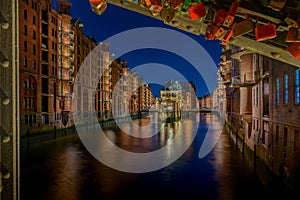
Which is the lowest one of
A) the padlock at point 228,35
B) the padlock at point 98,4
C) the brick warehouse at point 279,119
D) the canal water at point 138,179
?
the canal water at point 138,179

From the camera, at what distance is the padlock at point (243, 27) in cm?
375

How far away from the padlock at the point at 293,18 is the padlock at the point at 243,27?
489 millimetres

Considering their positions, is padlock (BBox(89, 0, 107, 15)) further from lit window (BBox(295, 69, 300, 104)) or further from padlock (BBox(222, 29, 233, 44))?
lit window (BBox(295, 69, 300, 104))

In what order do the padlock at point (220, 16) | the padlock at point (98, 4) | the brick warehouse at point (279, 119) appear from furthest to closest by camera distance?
the brick warehouse at point (279, 119) → the padlock at point (220, 16) → the padlock at point (98, 4)

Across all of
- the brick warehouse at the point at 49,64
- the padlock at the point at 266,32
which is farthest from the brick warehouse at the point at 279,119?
the brick warehouse at the point at 49,64

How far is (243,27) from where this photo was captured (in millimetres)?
3836

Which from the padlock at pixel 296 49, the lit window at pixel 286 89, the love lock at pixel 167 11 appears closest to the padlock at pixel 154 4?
the love lock at pixel 167 11

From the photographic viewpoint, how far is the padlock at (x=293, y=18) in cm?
342

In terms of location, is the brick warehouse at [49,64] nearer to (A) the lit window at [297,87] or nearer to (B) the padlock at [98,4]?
(A) the lit window at [297,87]

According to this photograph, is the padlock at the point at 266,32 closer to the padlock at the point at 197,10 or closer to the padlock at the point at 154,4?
the padlock at the point at 197,10

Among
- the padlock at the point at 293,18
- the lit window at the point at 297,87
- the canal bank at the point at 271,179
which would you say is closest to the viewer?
the padlock at the point at 293,18

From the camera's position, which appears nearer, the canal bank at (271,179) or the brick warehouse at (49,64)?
the canal bank at (271,179)

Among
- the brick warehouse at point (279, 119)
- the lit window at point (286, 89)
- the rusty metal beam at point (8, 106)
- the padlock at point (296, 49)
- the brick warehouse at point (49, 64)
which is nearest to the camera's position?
the rusty metal beam at point (8, 106)

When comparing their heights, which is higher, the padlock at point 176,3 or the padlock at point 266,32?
the padlock at point 176,3
